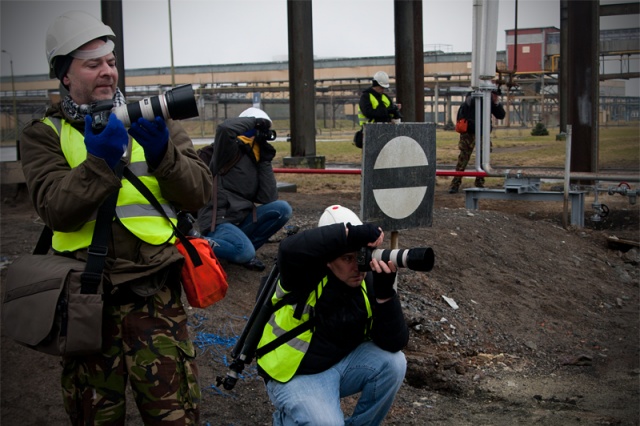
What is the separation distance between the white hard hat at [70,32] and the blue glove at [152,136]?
0.42 meters

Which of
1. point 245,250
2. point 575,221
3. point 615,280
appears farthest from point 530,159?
point 245,250

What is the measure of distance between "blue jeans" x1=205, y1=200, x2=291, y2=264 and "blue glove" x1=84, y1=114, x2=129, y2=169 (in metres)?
3.75

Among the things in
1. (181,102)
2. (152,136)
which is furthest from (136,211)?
(181,102)

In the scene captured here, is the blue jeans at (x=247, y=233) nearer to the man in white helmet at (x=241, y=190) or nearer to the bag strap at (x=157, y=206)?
the man in white helmet at (x=241, y=190)

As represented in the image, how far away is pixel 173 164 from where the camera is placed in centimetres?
311

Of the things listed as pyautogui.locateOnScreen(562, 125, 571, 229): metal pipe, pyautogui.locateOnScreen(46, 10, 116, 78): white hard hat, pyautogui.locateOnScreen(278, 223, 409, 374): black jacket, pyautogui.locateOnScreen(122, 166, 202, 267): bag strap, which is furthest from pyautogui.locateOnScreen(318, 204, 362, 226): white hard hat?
pyautogui.locateOnScreen(562, 125, 571, 229): metal pipe

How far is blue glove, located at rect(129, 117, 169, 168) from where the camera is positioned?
2984 mm

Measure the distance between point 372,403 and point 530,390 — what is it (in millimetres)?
2383

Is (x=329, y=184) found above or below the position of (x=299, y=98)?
below

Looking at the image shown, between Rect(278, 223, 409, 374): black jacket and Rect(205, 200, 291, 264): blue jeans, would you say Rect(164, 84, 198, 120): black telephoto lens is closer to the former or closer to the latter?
Rect(278, 223, 409, 374): black jacket

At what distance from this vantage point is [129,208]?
10.3ft

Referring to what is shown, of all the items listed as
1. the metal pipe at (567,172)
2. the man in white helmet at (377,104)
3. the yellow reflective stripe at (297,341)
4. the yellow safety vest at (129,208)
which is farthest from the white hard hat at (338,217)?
the man in white helmet at (377,104)

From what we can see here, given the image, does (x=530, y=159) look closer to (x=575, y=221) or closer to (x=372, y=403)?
(x=575, y=221)

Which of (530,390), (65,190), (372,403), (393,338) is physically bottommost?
(530,390)
